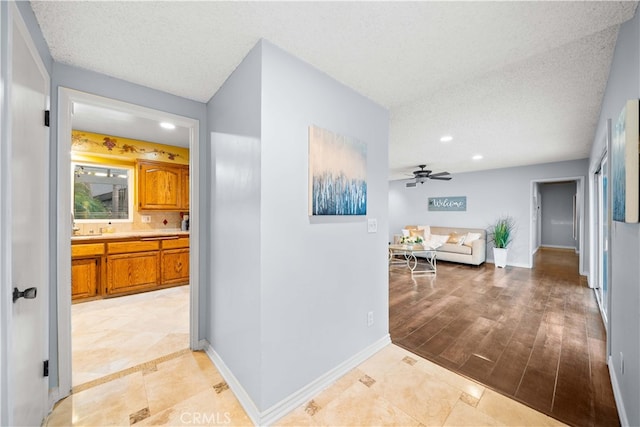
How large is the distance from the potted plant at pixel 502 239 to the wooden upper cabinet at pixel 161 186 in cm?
688

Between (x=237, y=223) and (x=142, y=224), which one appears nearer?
(x=237, y=223)

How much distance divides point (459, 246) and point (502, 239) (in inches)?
35.9

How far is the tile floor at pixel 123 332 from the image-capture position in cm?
212

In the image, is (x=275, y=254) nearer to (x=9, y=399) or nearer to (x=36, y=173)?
(x=9, y=399)

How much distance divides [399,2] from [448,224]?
22.9 feet

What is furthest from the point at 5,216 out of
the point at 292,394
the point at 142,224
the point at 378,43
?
the point at 142,224

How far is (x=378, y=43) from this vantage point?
1.58 meters

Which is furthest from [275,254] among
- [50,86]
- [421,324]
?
[421,324]

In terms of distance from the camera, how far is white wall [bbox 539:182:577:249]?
8914mm

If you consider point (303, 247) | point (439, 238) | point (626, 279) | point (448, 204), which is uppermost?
point (448, 204)

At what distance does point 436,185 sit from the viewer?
294 inches

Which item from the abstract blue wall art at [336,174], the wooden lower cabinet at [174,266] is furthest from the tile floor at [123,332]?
the abstract blue wall art at [336,174]

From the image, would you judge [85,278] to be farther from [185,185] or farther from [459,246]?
[459,246]

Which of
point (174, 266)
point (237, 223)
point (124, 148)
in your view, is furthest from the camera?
point (174, 266)
